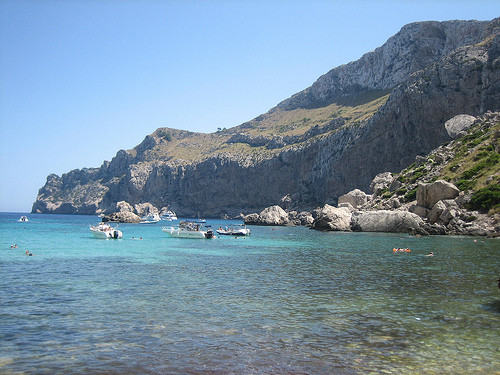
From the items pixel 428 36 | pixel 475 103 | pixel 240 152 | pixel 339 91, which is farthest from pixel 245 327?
pixel 339 91

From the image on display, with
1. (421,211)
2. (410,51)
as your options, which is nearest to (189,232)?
(421,211)

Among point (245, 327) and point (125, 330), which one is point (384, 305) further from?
point (125, 330)

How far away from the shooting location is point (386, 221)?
2466 inches

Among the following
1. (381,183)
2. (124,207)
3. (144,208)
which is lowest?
(144,208)

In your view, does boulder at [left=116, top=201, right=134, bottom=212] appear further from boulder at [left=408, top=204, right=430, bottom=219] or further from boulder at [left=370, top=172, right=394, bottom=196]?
boulder at [left=408, top=204, right=430, bottom=219]

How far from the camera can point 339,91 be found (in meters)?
192

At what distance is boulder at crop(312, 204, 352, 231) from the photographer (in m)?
70.4

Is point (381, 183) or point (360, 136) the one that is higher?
point (360, 136)

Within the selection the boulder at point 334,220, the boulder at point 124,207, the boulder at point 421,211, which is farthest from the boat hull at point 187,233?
the boulder at point 124,207

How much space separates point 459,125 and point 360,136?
34419 millimetres

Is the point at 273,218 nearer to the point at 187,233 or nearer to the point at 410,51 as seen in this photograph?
the point at 187,233

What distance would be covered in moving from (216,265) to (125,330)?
1688 cm

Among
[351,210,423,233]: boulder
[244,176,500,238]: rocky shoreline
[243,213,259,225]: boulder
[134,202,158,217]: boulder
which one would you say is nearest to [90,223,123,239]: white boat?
[244,176,500,238]: rocky shoreline

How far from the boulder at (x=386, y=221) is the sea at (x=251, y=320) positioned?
33.5 m
